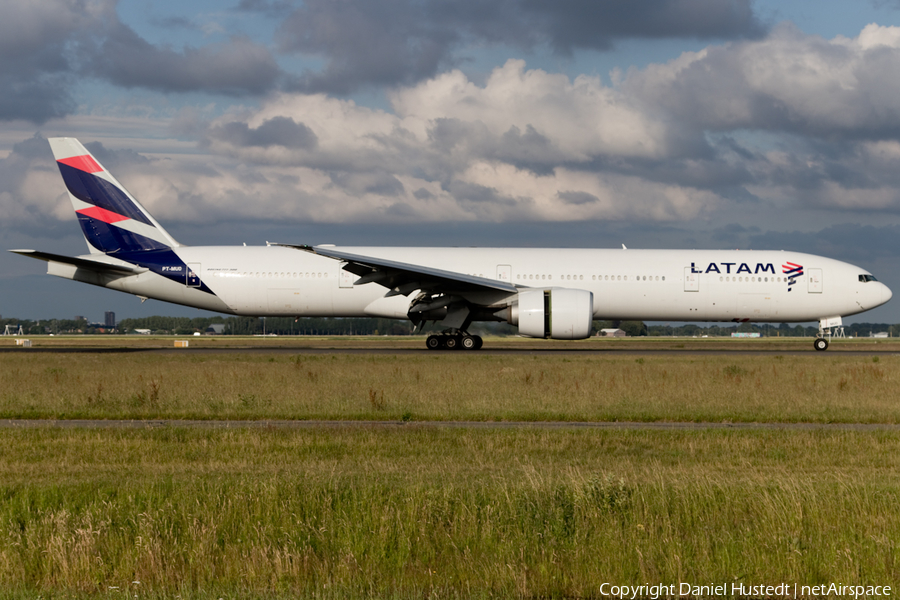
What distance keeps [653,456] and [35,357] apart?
24.9m

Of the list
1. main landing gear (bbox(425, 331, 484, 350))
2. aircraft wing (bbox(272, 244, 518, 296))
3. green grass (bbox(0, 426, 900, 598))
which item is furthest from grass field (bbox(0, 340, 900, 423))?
main landing gear (bbox(425, 331, 484, 350))

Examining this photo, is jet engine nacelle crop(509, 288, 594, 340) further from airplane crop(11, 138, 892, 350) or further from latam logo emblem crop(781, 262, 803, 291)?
latam logo emblem crop(781, 262, 803, 291)

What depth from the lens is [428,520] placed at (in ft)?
23.2

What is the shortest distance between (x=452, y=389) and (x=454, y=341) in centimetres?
1426

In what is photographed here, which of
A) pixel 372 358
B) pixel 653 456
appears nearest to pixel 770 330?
pixel 372 358

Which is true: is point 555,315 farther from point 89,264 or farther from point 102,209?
point 102,209

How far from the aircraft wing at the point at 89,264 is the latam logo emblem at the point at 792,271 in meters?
26.9

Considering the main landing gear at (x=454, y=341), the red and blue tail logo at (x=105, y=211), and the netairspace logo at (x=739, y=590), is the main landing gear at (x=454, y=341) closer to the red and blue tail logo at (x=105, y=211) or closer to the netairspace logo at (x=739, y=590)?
the red and blue tail logo at (x=105, y=211)

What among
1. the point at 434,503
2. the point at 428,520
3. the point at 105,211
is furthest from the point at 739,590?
the point at 105,211

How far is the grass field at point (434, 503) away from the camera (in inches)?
234

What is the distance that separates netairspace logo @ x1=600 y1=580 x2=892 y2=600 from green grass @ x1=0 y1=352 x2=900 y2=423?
8.72 meters

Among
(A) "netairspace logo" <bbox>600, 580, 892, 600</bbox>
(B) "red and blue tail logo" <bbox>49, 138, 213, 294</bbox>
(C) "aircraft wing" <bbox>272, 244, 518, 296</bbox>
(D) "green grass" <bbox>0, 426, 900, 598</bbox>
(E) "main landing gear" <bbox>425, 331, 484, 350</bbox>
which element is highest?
(B) "red and blue tail logo" <bbox>49, 138, 213, 294</bbox>

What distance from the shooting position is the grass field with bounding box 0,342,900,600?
593 centimetres

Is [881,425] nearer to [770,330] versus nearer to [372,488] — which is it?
[372,488]
